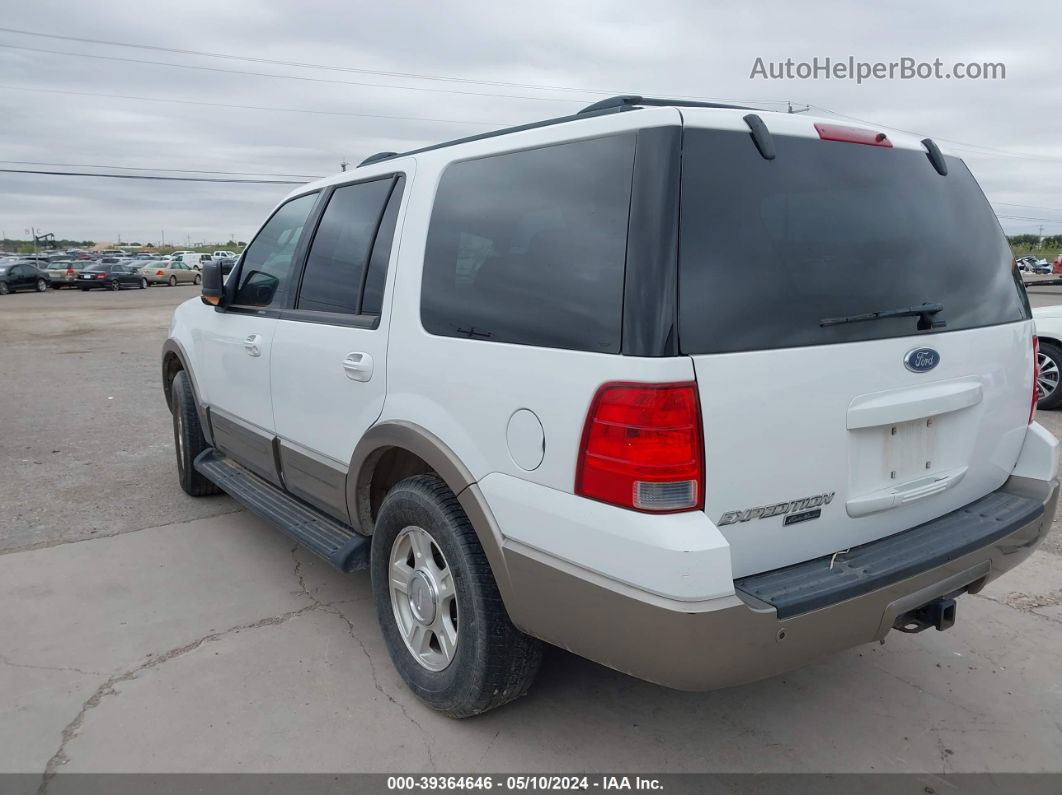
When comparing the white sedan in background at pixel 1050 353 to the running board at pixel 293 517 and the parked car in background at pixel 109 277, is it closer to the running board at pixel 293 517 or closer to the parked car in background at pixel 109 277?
the running board at pixel 293 517

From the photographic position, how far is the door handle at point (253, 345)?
3.99 metres

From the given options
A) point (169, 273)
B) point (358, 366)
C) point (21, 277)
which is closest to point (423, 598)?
point (358, 366)

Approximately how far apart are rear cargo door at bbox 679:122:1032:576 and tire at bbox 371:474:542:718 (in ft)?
2.74

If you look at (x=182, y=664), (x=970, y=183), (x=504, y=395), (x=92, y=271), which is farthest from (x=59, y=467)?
(x=92, y=271)

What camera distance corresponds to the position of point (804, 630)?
2.18 meters

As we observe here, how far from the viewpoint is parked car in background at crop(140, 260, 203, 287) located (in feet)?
136

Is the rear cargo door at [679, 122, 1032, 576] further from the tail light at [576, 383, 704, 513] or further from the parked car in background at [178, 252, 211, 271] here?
the parked car in background at [178, 252, 211, 271]

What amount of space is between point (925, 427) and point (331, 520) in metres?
2.50

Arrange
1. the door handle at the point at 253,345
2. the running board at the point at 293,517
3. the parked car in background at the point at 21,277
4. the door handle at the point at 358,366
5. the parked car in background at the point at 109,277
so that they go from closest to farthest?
the door handle at the point at 358,366 → the running board at the point at 293,517 → the door handle at the point at 253,345 → the parked car in background at the point at 21,277 → the parked car in background at the point at 109,277

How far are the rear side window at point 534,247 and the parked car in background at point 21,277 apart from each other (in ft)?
123

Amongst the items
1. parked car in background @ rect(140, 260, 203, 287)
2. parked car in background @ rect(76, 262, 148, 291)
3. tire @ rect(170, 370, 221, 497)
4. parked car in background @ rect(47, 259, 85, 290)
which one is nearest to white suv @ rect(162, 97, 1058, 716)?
tire @ rect(170, 370, 221, 497)

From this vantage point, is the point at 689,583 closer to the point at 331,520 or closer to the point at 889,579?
the point at 889,579

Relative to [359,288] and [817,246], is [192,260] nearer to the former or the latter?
[359,288]

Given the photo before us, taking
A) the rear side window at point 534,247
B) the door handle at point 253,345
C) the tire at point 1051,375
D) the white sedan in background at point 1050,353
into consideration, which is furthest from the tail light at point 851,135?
the tire at point 1051,375
